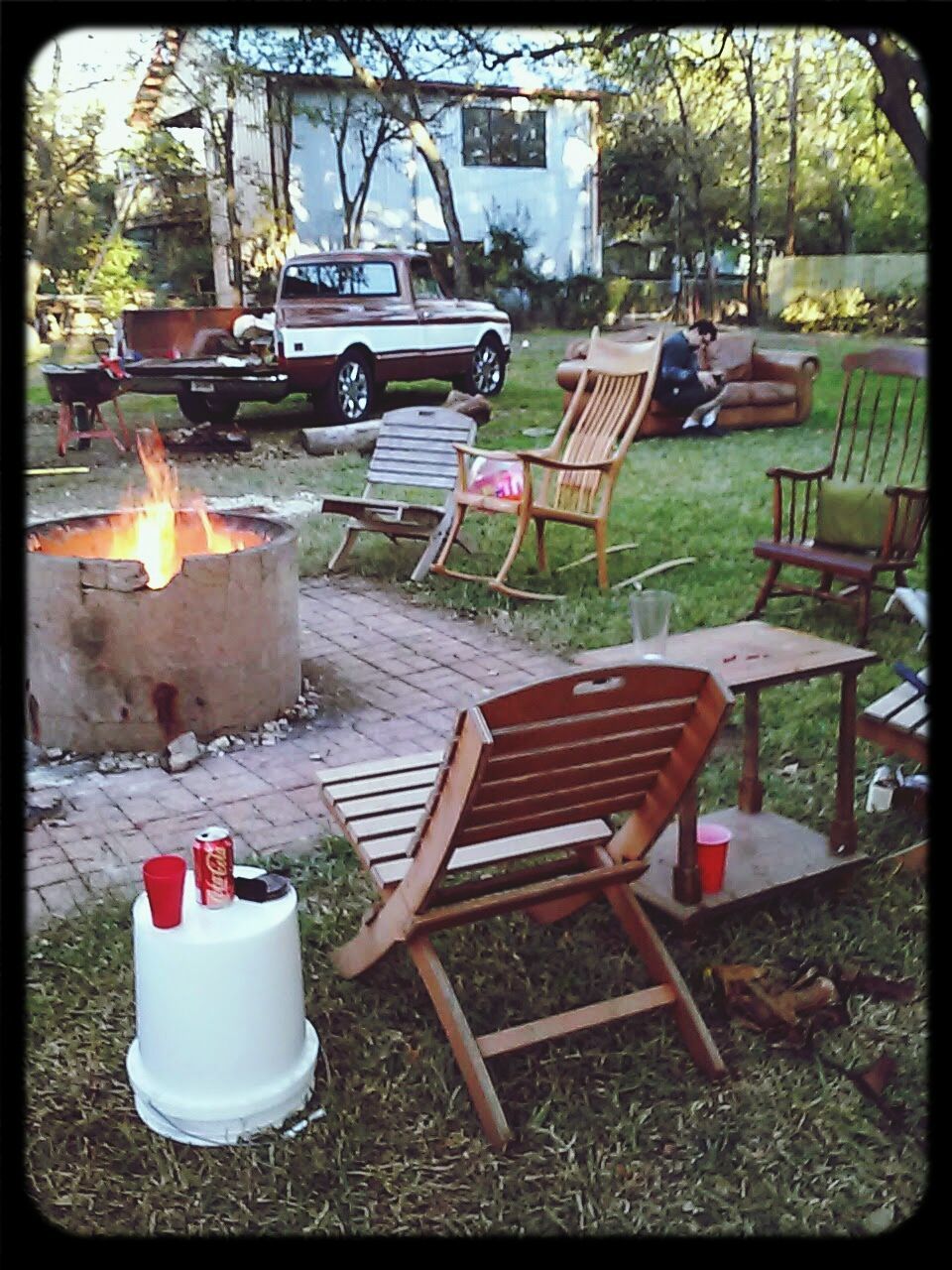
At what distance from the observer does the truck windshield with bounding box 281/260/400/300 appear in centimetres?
1205

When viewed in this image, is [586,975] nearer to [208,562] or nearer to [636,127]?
[208,562]

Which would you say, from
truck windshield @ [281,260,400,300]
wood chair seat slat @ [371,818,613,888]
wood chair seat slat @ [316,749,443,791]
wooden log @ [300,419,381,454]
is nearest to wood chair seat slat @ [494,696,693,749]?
wood chair seat slat @ [371,818,613,888]

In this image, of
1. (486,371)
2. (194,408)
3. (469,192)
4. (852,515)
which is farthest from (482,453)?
(469,192)

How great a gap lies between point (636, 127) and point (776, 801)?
21974 mm

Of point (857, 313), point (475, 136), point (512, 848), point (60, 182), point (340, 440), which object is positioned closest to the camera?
point (512, 848)

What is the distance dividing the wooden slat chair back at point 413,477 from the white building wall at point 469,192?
14.4 metres

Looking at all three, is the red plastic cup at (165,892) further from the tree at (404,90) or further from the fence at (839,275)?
the fence at (839,275)

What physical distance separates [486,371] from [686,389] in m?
2.95

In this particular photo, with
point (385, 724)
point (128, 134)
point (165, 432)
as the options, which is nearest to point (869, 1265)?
point (385, 724)

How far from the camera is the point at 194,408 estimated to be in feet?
39.3

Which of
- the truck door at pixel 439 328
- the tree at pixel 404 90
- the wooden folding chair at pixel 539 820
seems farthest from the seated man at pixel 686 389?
the wooden folding chair at pixel 539 820

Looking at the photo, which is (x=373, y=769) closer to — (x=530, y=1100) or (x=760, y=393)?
(x=530, y=1100)

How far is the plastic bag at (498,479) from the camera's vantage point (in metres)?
7.10

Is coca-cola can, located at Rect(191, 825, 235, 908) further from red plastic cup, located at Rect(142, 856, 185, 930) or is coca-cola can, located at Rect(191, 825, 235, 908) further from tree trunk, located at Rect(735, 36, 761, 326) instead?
tree trunk, located at Rect(735, 36, 761, 326)
